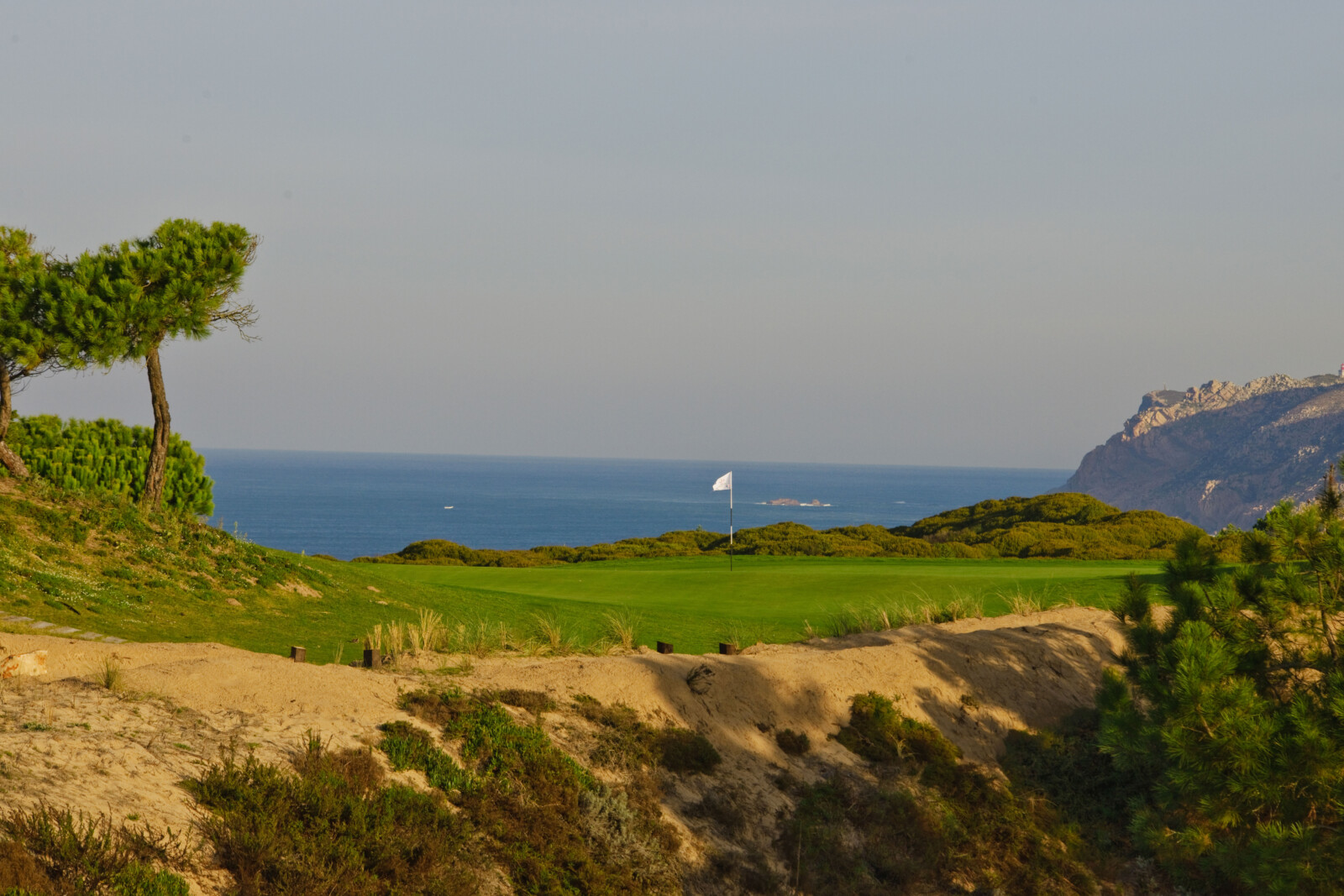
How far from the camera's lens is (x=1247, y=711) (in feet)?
26.3

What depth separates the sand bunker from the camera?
6879mm

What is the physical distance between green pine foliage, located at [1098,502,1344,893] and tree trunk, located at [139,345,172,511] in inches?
738

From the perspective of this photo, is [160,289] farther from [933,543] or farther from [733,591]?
[933,543]

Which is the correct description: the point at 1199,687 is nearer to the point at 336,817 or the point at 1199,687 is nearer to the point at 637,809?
the point at 637,809

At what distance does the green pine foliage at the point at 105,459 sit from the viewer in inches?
1021

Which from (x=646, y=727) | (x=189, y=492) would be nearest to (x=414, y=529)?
(x=189, y=492)

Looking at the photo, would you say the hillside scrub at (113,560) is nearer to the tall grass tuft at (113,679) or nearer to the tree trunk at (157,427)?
the tree trunk at (157,427)

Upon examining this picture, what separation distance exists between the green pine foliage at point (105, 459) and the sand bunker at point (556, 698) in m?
17.0

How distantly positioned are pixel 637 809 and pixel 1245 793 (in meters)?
4.84

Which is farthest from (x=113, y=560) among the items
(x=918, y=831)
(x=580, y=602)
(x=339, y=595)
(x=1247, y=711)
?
(x=1247, y=711)

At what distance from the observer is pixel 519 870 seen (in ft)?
24.5

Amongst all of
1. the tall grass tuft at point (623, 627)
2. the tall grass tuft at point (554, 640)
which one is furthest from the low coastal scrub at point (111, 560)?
the tall grass tuft at point (623, 627)

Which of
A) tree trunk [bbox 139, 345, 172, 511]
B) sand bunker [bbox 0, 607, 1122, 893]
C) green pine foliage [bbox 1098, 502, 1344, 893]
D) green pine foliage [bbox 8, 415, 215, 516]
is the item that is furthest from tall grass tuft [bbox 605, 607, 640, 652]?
green pine foliage [bbox 8, 415, 215, 516]

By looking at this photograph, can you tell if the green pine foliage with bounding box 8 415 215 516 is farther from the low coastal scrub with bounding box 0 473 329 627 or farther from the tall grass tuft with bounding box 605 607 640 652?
the tall grass tuft with bounding box 605 607 640 652
